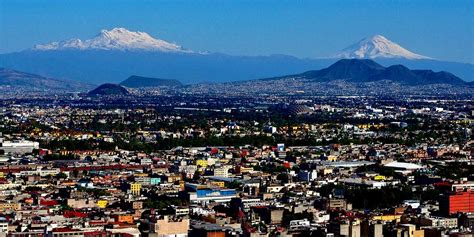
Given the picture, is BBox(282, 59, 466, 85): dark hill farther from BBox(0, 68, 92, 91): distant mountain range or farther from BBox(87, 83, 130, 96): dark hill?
BBox(87, 83, 130, 96): dark hill

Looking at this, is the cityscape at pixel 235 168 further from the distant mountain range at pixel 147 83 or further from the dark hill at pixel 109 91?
the distant mountain range at pixel 147 83

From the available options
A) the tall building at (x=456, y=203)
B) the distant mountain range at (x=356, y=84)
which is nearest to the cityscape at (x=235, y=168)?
the tall building at (x=456, y=203)

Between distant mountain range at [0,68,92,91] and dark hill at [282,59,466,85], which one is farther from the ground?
dark hill at [282,59,466,85]

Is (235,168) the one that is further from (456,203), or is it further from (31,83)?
(31,83)

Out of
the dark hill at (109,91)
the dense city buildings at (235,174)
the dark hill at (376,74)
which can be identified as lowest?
the dense city buildings at (235,174)

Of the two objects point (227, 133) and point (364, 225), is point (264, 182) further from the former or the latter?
point (227, 133)

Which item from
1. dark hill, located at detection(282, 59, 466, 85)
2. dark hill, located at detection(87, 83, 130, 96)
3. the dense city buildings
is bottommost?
the dense city buildings

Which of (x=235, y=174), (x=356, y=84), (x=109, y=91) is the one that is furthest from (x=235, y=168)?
(x=356, y=84)

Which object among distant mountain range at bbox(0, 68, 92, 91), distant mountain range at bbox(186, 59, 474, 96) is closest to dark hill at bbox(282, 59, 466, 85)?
distant mountain range at bbox(186, 59, 474, 96)
